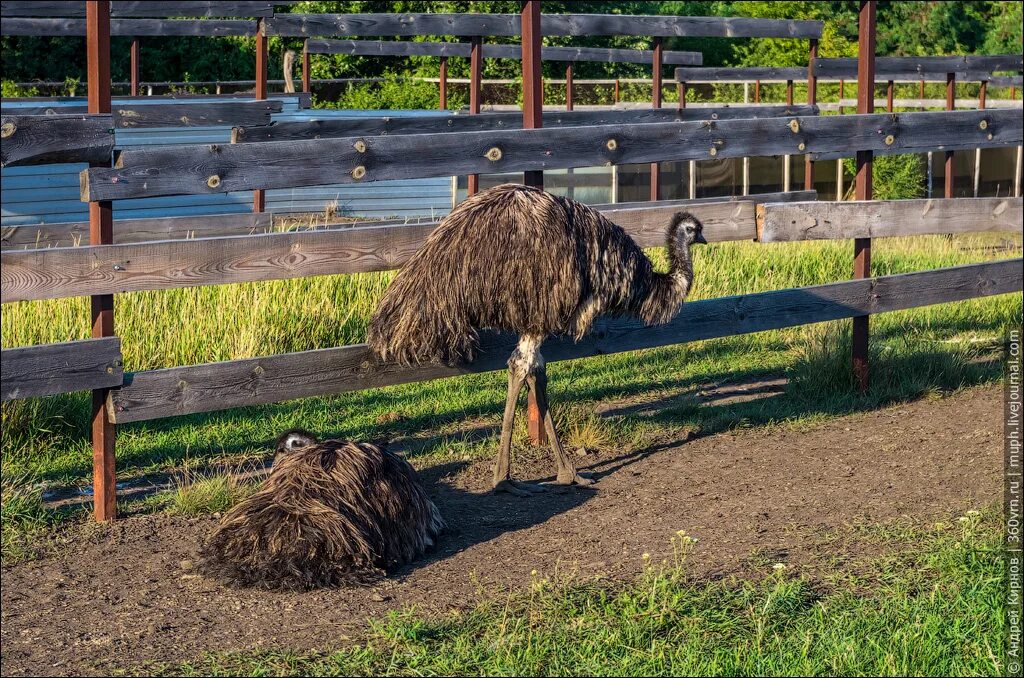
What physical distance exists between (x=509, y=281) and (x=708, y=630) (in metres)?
2.14

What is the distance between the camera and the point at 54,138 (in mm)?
6070

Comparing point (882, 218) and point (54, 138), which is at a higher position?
point (54, 138)

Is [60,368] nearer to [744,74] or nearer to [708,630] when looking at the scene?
[708,630]

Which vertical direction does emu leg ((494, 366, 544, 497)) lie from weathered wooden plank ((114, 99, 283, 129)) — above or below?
below

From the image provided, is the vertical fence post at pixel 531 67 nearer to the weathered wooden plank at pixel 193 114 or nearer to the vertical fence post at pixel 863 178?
the vertical fence post at pixel 863 178

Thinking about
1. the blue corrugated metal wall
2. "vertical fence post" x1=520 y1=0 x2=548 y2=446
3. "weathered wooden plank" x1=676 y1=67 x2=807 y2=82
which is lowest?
the blue corrugated metal wall

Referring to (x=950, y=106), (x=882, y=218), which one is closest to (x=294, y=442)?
(x=882, y=218)

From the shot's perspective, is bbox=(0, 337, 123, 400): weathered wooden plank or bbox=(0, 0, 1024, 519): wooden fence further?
bbox=(0, 0, 1024, 519): wooden fence

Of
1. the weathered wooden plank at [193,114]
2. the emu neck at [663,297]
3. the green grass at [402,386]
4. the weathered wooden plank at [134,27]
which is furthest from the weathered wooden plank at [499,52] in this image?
the emu neck at [663,297]

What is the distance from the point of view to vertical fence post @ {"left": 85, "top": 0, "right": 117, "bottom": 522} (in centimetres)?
615

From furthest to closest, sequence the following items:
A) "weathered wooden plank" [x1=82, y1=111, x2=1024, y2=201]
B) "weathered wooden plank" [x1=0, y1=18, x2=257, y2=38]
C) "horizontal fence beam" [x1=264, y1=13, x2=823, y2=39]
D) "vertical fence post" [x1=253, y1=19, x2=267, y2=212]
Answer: "weathered wooden plank" [x1=0, y1=18, x2=257, y2=38] → "vertical fence post" [x1=253, y1=19, x2=267, y2=212] → "horizontal fence beam" [x1=264, y1=13, x2=823, y2=39] → "weathered wooden plank" [x1=82, y1=111, x2=1024, y2=201]

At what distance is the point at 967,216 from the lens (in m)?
8.93

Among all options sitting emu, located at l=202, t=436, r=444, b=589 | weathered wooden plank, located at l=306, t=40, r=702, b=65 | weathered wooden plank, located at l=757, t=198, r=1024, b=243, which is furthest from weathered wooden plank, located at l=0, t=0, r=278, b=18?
sitting emu, located at l=202, t=436, r=444, b=589

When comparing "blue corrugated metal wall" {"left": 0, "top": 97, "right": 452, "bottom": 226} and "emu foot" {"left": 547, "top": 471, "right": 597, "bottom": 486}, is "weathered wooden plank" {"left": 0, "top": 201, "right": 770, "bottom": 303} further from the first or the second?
"blue corrugated metal wall" {"left": 0, "top": 97, "right": 452, "bottom": 226}
